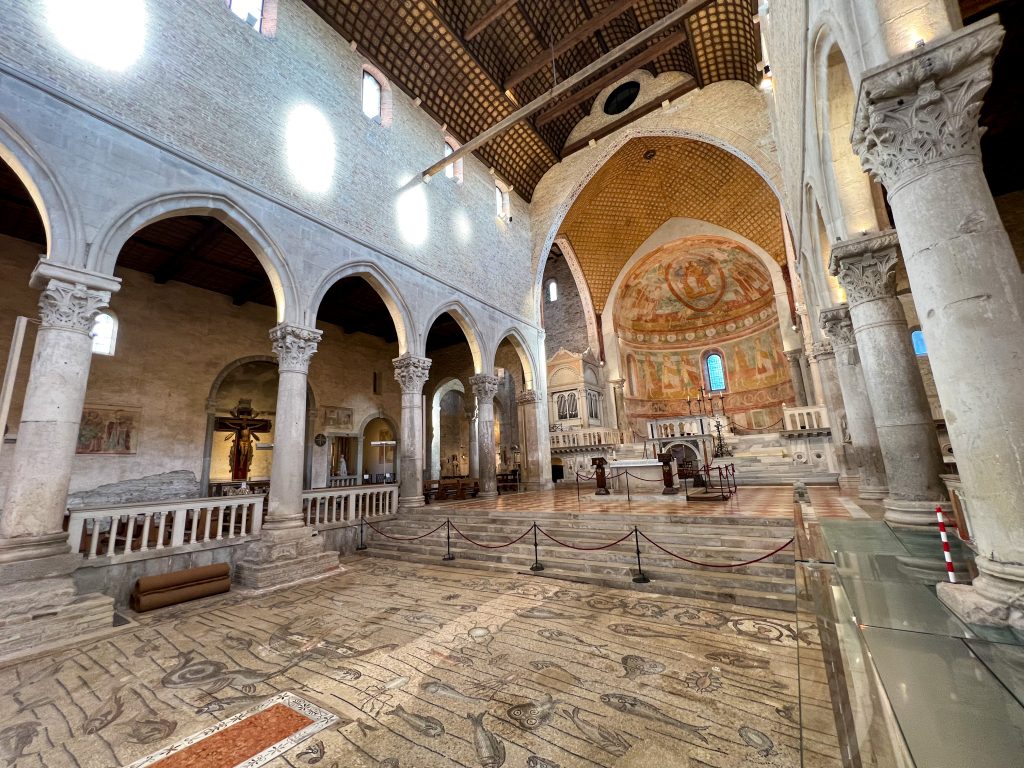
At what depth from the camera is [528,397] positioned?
16125 millimetres

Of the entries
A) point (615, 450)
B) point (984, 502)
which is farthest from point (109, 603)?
point (615, 450)

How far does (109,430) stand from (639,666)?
1289 cm

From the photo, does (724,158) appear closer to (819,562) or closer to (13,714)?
(819,562)

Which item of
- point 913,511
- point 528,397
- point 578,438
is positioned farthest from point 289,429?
point 578,438

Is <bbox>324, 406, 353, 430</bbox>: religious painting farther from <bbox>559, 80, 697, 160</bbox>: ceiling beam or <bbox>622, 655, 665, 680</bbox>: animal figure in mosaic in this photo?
<bbox>622, 655, 665, 680</bbox>: animal figure in mosaic

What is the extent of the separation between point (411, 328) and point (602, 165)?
11171mm

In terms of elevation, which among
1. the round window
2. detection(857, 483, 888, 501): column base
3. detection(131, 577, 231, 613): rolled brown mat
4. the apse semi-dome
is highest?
the round window

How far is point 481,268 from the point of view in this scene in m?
14.5

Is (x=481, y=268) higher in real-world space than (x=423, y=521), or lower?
higher

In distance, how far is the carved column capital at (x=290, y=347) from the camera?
823 centimetres

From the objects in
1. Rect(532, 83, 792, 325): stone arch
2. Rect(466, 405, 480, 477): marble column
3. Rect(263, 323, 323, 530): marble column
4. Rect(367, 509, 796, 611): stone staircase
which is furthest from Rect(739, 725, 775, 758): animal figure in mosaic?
Rect(466, 405, 480, 477): marble column

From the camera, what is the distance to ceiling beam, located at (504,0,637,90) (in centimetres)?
1180

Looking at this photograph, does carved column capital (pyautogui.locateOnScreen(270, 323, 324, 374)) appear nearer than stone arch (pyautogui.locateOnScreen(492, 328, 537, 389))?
Yes

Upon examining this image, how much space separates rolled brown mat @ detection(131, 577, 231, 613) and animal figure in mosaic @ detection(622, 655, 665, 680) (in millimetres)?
5877
